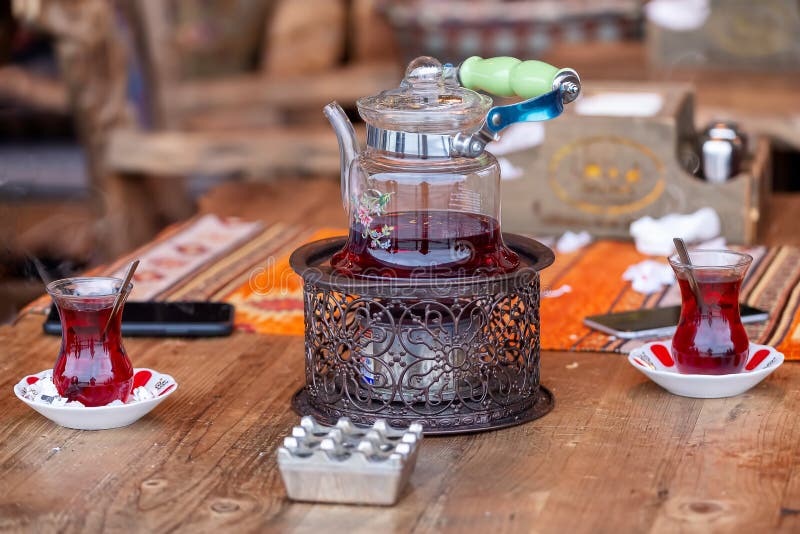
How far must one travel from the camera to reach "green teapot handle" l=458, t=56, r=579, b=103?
3.95 ft

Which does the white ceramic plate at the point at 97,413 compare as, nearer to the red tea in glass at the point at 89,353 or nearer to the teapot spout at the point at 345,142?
the red tea in glass at the point at 89,353

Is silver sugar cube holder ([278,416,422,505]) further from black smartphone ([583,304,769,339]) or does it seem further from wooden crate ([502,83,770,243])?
wooden crate ([502,83,770,243])

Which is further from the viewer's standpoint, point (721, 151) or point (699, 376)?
point (721, 151)

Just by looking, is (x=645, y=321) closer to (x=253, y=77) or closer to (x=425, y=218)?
(x=425, y=218)

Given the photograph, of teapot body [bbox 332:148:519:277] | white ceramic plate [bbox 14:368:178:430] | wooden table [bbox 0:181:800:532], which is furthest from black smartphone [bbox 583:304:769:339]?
white ceramic plate [bbox 14:368:178:430]

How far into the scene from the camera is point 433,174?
123cm

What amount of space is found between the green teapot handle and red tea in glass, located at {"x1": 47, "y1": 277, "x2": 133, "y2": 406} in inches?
16.8

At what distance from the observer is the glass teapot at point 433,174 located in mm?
1224

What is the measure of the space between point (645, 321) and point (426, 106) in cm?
51

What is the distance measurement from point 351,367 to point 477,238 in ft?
0.61

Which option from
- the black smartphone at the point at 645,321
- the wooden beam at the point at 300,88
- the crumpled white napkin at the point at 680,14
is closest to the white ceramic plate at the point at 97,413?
the black smartphone at the point at 645,321

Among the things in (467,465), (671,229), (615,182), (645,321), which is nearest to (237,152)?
(615,182)

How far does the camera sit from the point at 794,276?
71.5 inches

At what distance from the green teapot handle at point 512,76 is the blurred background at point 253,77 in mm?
1012
